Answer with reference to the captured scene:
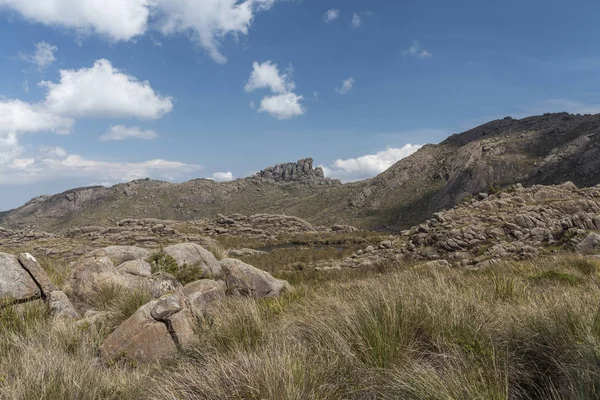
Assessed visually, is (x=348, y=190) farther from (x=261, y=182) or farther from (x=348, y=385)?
(x=348, y=385)

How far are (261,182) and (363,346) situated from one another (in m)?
137

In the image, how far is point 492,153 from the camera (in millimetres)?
70312

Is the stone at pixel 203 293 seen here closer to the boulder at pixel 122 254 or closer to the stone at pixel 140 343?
the stone at pixel 140 343

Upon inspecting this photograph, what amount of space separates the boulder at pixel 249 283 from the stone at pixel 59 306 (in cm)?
406

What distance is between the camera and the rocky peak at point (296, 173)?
477 ft

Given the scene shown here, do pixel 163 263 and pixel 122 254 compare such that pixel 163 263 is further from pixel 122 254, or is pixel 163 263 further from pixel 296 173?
pixel 296 173

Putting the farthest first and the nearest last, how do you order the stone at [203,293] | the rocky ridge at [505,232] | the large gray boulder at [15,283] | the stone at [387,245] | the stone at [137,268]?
the stone at [387,245], the rocky ridge at [505,232], the stone at [137,268], the stone at [203,293], the large gray boulder at [15,283]

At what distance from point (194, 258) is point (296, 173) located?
13728 cm

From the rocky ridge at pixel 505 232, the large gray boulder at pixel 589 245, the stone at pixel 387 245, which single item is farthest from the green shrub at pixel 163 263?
the stone at pixel 387 245

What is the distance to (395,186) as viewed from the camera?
280 feet

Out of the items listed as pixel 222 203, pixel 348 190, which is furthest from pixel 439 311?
pixel 222 203

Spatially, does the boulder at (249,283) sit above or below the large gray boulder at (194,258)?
below

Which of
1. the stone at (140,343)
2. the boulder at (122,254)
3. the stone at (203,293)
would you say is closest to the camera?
the stone at (140,343)

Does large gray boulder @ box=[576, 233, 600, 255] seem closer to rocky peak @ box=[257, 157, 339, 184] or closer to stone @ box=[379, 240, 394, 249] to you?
stone @ box=[379, 240, 394, 249]
